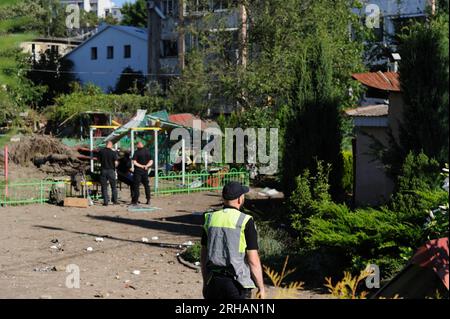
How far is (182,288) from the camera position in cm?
1109

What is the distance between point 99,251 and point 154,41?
4324 cm

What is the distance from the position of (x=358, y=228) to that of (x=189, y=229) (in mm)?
7009

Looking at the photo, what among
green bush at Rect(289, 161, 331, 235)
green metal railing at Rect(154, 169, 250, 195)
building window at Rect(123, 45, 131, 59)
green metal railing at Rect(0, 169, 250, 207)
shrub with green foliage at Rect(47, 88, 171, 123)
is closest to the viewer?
green bush at Rect(289, 161, 331, 235)

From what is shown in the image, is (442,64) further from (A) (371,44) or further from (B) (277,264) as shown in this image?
(A) (371,44)

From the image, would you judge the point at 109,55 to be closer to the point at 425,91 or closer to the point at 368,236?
the point at 425,91

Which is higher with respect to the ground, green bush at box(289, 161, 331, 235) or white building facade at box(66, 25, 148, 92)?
white building facade at box(66, 25, 148, 92)

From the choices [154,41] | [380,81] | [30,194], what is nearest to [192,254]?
[380,81]

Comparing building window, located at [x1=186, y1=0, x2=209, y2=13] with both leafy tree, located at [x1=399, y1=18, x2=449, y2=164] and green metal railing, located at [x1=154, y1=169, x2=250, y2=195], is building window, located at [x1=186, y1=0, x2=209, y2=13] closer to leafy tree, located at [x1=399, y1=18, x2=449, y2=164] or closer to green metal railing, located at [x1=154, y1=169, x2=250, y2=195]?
green metal railing, located at [x1=154, y1=169, x2=250, y2=195]

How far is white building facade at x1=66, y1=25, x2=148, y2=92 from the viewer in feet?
195

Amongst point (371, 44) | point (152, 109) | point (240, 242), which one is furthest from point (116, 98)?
point (240, 242)

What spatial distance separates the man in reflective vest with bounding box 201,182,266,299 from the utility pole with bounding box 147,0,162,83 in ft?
162

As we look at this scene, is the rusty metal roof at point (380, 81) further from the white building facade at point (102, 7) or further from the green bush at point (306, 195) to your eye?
the white building facade at point (102, 7)

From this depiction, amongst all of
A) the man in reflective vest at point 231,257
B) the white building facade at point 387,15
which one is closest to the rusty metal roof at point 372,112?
the man in reflective vest at point 231,257

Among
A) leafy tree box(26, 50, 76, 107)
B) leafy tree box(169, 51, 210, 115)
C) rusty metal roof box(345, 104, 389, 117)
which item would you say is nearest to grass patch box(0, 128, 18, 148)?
rusty metal roof box(345, 104, 389, 117)
